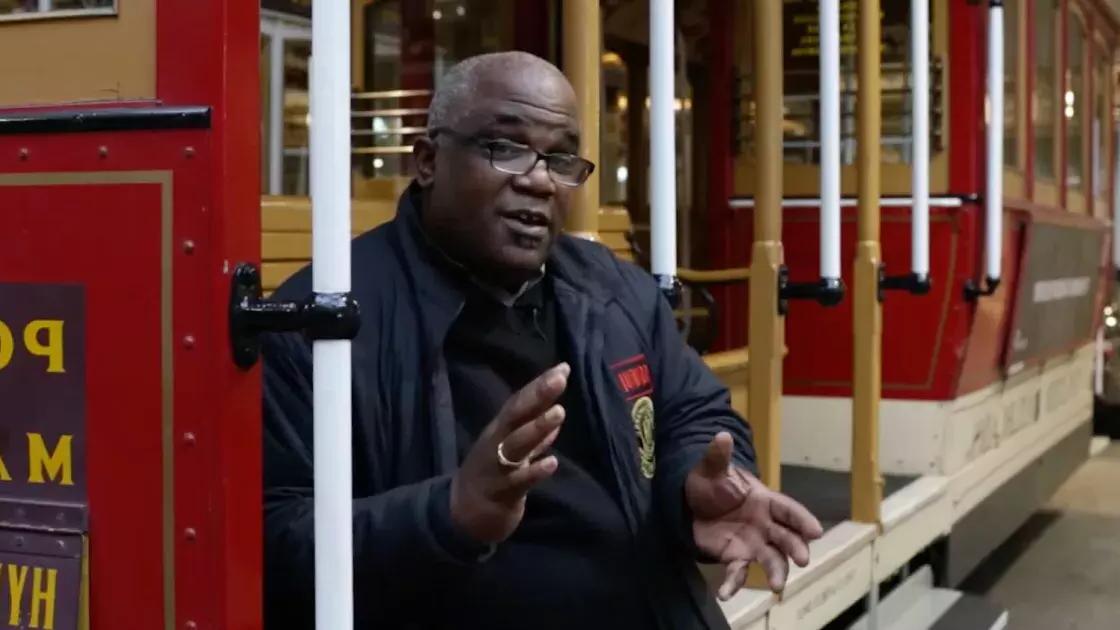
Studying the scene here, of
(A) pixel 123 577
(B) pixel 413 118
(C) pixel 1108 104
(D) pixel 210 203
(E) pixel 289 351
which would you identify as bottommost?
(A) pixel 123 577

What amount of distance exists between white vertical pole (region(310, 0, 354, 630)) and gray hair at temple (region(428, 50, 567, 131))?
0.40m

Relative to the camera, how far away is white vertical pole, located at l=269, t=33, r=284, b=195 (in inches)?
150

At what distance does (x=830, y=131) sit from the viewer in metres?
3.04

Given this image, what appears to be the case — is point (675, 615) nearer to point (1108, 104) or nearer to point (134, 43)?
point (134, 43)

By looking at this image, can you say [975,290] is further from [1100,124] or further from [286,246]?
[1100,124]

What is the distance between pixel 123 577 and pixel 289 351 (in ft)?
1.03

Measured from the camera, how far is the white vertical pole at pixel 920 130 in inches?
143

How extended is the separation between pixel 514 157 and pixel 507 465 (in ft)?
1.55

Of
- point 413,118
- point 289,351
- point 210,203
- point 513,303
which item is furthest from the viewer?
point 413,118

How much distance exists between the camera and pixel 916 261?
12.2ft

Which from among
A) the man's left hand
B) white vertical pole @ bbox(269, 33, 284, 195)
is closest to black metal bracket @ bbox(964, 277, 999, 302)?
white vertical pole @ bbox(269, 33, 284, 195)

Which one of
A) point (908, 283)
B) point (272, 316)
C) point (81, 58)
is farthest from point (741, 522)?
point (908, 283)

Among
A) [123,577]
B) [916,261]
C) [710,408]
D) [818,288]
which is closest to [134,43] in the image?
[123,577]

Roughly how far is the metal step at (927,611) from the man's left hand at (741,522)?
201 centimetres
